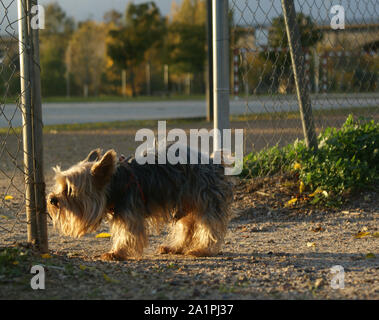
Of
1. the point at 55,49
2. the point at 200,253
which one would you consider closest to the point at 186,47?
the point at 55,49

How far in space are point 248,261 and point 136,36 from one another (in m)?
45.0

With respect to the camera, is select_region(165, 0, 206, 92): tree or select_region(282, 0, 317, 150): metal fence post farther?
select_region(165, 0, 206, 92): tree

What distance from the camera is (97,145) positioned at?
12.8 meters

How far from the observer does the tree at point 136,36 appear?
4769cm

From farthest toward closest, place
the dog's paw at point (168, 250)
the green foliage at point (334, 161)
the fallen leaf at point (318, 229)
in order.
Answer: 1. the green foliage at point (334, 161)
2. the fallen leaf at point (318, 229)
3. the dog's paw at point (168, 250)

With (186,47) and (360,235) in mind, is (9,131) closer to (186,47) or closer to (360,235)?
(360,235)

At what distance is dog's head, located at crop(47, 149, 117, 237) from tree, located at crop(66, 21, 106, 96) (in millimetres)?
48522

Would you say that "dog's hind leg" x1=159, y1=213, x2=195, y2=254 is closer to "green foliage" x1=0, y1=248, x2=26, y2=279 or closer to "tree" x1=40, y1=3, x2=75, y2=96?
"green foliage" x1=0, y1=248, x2=26, y2=279

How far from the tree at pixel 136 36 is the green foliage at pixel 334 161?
4119 centimetres

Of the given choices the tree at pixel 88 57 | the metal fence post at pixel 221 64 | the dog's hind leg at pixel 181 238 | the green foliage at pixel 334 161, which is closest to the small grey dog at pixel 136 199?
the dog's hind leg at pixel 181 238

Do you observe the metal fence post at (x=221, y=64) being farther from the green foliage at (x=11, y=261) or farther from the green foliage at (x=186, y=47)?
the green foliage at (x=186, y=47)

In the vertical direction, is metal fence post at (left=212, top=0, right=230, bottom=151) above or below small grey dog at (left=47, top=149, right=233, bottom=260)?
above

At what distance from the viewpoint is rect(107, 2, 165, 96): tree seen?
47688 mm

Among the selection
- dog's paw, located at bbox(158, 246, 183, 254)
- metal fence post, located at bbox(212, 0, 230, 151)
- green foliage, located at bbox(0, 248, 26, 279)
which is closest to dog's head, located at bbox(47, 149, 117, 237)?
green foliage, located at bbox(0, 248, 26, 279)
